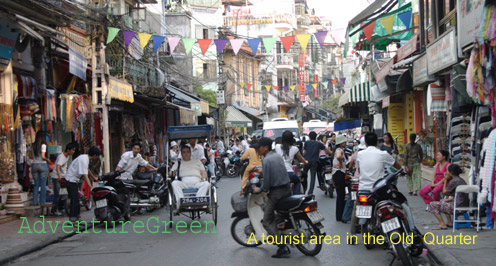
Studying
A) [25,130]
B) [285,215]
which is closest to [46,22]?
[25,130]

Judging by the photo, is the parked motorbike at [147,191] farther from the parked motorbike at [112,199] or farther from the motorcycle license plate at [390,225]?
the motorcycle license plate at [390,225]

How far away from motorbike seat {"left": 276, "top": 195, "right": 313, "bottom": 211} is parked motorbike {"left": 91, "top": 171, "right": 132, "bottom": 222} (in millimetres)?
4826

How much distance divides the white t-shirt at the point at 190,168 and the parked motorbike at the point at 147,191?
1599 mm

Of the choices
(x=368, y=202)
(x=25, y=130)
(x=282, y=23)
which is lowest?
(x=368, y=202)

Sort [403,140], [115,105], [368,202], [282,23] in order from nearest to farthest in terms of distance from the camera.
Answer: [368,202] → [115,105] → [403,140] → [282,23]

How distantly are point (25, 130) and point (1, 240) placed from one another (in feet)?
13.2

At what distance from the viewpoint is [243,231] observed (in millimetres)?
8945

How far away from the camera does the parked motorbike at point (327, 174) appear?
15764 millimetres

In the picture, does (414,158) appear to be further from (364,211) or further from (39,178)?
(39,178)

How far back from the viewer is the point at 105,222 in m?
12.2

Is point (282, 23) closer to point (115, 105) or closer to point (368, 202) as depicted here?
point (115, 105)

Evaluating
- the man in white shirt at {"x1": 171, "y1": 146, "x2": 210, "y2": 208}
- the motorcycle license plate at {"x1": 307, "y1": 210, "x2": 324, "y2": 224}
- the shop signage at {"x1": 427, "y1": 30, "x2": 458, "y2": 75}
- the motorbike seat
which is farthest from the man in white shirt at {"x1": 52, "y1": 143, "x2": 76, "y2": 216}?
the shop signage at {"x1": 427, "y1": 30, "x2": 458, "y2": 75}

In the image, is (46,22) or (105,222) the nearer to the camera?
(105,222)

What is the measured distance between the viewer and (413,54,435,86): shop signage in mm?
14678
